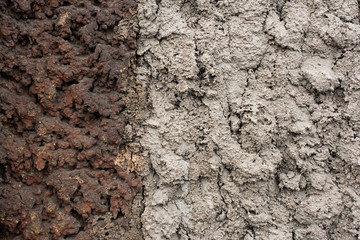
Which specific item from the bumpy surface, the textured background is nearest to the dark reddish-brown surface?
the textured background

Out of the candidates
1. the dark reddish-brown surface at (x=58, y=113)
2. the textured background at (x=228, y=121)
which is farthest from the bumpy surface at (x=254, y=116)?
the dark reddish-brown surface at (x=58, y=113)

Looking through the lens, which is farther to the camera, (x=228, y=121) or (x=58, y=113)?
(x=228, y=121)

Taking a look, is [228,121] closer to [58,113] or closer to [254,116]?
[254,116]

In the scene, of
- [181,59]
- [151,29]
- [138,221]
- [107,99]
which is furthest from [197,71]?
[138,221]

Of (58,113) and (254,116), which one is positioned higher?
(254,116)

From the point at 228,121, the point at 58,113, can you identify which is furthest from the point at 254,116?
the point at 58,113

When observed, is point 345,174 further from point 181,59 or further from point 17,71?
point 17,71
